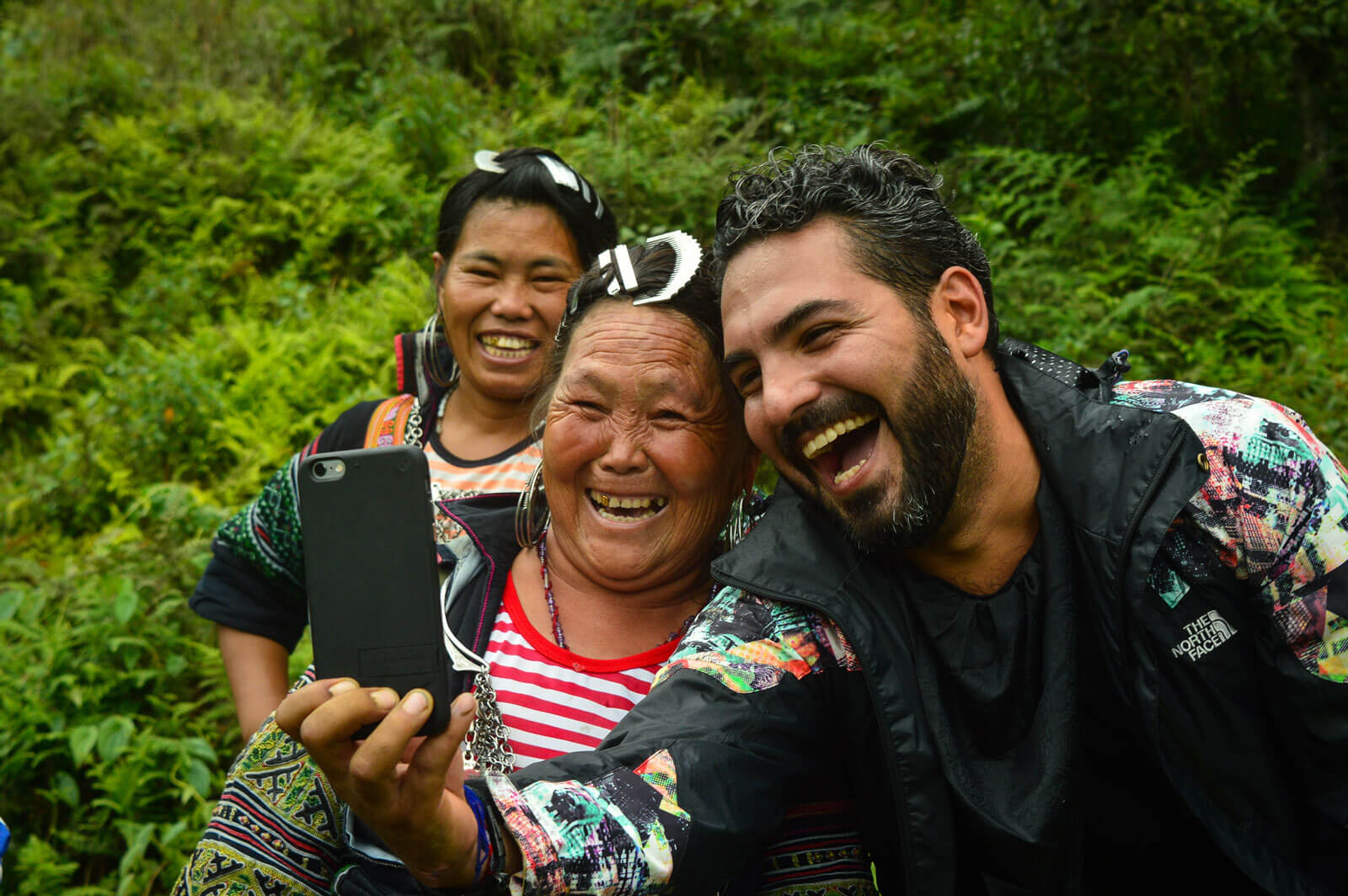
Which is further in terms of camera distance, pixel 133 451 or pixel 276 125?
pixel 276 125

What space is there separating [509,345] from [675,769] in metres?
2.18

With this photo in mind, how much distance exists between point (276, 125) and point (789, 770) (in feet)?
28.8

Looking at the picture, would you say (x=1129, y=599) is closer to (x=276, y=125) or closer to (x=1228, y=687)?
(x=1228, y=687)

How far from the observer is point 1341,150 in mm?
7434

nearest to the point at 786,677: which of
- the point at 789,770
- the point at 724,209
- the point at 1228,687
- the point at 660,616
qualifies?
the point at 789,770

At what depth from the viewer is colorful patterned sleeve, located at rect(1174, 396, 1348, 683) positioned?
225cm

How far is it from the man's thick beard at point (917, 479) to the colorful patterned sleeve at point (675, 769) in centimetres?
25

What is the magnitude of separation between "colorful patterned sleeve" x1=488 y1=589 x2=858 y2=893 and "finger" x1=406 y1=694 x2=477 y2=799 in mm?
196

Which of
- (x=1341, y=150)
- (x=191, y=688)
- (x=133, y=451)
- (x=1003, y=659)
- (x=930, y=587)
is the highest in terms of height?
(x=1341, y=150)

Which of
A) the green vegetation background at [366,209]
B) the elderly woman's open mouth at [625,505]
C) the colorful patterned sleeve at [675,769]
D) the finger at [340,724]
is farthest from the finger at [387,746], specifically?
the green vegetation background at [366,209]

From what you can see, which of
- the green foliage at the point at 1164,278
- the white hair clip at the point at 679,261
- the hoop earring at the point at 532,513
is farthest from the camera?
the green foliage at the point at 1164,278

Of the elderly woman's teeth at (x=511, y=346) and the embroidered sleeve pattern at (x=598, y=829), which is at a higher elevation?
the elderly woman's teeth at (x=511, y=346)

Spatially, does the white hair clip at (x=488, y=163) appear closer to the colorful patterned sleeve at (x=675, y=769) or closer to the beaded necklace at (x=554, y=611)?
the beaded necklace at (x=554, y=611)

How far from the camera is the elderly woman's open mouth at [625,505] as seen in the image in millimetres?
2830
